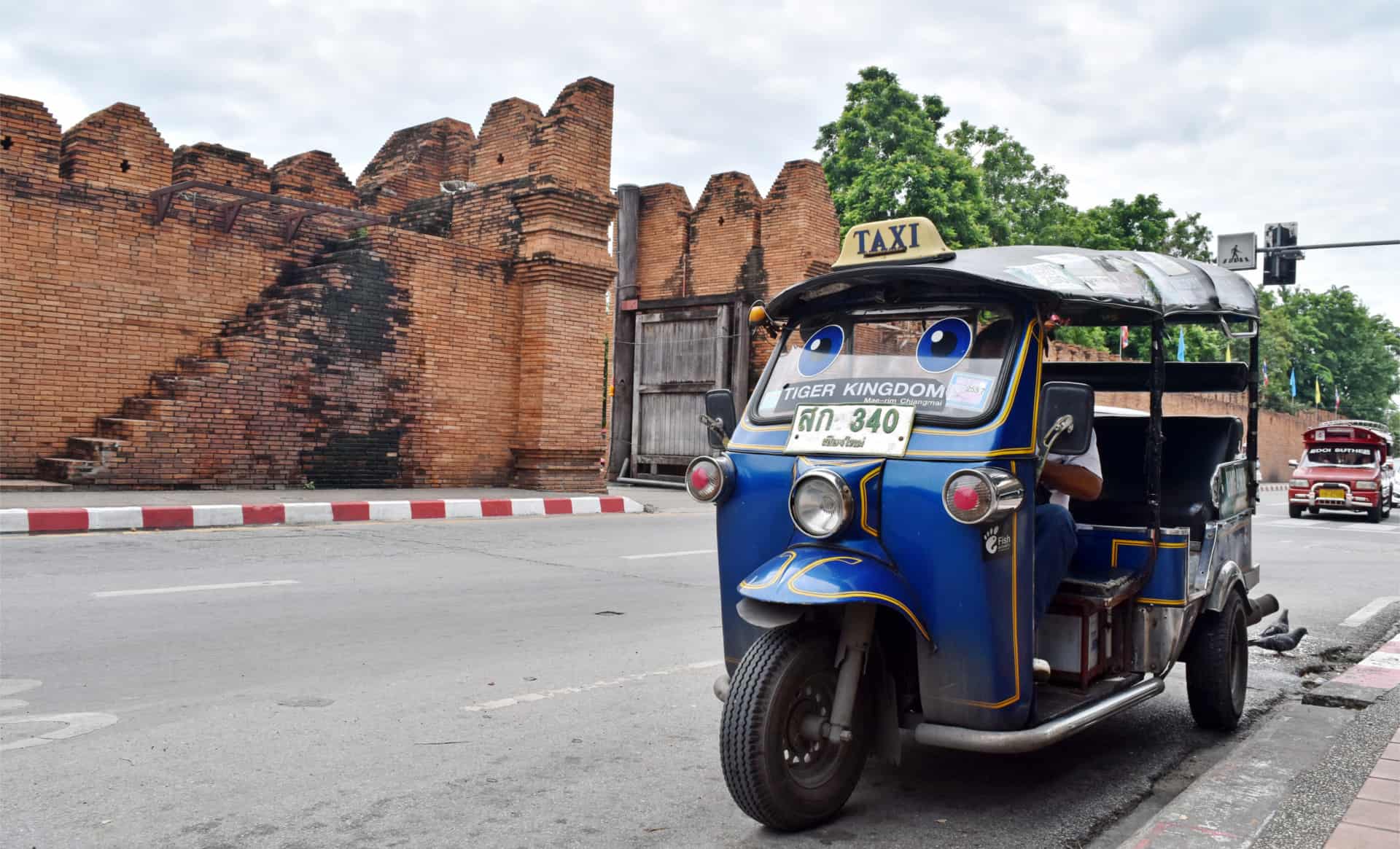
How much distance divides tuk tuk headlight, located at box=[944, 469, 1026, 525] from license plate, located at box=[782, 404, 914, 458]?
270mm

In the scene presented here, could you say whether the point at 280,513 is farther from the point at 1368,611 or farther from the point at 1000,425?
the point at 1368,611

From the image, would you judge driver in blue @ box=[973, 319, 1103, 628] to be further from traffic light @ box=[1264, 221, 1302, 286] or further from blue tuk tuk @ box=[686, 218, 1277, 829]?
traffic light @ box=[1264, 221, 1302, 286]

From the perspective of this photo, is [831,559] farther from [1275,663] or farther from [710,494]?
[1275,663]

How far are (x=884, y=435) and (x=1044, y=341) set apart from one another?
0.87 meters

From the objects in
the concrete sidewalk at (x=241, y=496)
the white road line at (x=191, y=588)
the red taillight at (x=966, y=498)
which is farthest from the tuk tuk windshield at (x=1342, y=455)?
the red taillight at (x=966, y=498)

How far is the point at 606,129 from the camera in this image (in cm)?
1833

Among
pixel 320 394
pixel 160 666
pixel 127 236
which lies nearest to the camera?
pixel 160 666

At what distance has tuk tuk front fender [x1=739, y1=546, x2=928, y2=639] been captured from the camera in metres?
3.49

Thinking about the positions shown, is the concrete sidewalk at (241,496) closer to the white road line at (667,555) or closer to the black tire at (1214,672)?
the white road line at (667,555)

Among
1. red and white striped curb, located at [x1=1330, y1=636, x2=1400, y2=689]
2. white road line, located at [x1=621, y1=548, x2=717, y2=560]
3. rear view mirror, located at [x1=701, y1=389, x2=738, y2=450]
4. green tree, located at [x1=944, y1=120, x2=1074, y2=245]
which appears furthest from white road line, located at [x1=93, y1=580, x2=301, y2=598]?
green tree, located at [x1=944, y1=120, x2=1074, y2=245]

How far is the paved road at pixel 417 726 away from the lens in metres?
3.67

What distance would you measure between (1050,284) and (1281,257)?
69.9 feet

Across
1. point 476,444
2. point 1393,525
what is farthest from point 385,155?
point 1393,525

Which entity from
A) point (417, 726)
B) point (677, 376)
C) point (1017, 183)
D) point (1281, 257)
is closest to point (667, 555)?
point (417, 726)
